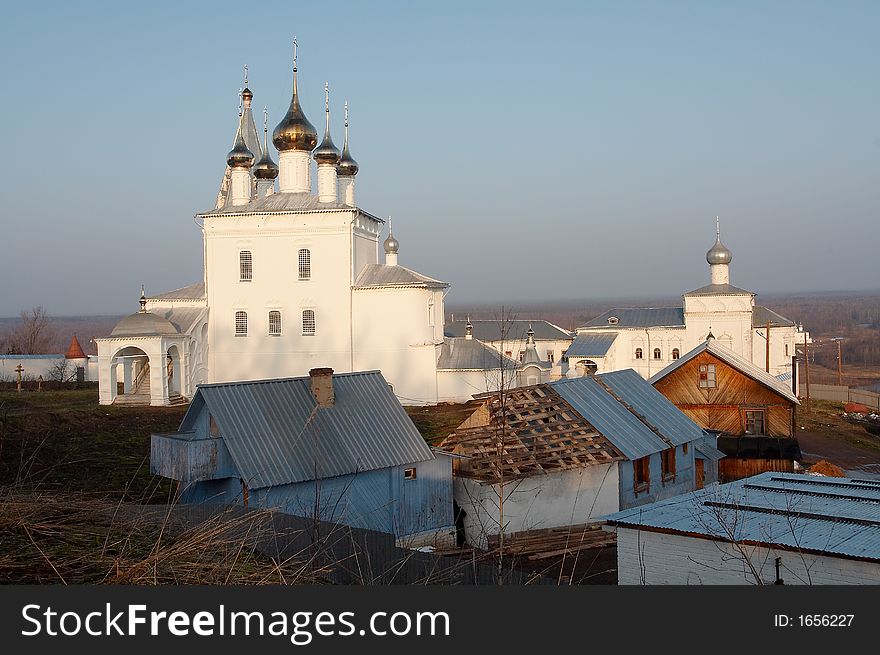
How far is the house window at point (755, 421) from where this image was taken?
23062mm

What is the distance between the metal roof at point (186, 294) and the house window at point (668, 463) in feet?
76.3

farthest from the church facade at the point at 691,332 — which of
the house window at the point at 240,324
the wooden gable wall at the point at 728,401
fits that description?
the wooden gable wall at the point at 728,401

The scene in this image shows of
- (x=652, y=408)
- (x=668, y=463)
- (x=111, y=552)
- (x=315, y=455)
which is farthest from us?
(x=652, y=408)

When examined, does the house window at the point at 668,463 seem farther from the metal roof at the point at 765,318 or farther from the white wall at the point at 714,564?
the metal roof at the point at 765,318

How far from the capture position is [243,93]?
40.4 meters

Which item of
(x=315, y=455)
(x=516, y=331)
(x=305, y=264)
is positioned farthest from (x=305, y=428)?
(x=516, y=331)

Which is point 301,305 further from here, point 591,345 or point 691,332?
point 691,332

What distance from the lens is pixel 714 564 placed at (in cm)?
899

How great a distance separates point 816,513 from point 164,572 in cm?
765

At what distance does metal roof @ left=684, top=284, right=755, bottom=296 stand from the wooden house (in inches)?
852

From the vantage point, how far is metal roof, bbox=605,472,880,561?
8352 mm

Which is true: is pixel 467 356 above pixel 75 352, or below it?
below

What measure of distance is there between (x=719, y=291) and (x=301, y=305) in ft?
73.3

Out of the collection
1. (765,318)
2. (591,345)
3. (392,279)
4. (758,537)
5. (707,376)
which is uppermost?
(392,279)
